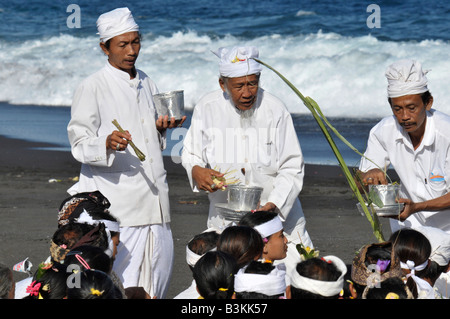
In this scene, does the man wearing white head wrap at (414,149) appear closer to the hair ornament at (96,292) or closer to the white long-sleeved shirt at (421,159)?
the white long-sleeved shirt at (421,159)

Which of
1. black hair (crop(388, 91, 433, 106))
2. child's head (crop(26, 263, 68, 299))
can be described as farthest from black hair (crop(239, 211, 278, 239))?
child's head (crop(26, 263, 68, 299))

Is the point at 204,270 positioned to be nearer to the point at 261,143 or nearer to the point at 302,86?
the point at 261,143

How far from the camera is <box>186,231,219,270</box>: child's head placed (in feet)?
16.2

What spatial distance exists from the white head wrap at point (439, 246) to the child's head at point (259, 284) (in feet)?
4.09

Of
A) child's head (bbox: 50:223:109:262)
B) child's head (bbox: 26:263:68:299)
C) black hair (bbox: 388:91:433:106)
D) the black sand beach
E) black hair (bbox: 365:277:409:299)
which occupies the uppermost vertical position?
black hair (bbox: 388:91:433:106)

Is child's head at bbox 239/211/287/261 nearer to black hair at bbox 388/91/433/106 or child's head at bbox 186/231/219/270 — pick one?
child's head at bbox 186/231/219/270

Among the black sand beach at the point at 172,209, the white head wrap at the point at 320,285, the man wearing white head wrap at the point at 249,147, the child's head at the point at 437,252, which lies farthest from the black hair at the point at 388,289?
the black sand beach at the point at 172,209

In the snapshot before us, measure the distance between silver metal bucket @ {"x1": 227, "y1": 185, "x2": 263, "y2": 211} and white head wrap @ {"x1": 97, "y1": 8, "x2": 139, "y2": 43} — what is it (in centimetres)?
123

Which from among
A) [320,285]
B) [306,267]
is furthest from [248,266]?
[320,285]

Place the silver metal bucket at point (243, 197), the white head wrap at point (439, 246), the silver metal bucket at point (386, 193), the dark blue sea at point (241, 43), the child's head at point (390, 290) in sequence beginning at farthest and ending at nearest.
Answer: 1. the dark blue sea at point (241, 43)
2. the white head wrap at point (439, 246)
3. the silver metal bucket at point (243, 197)
4. the silver metal bucket at point (386, 193)
5. the child's head at point (390, 290)

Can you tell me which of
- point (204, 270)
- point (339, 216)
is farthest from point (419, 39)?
point (204, 270)

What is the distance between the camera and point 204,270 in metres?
4.15

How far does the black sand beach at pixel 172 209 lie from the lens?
7.70m

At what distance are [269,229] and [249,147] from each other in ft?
2.17
